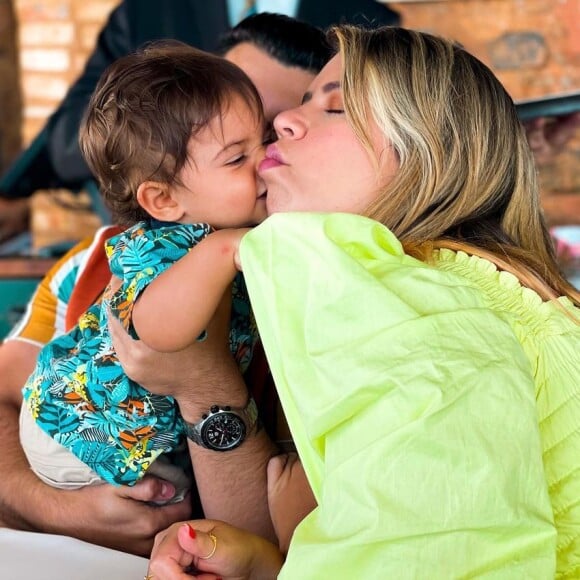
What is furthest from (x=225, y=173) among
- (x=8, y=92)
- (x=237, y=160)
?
(x=8, y=92)

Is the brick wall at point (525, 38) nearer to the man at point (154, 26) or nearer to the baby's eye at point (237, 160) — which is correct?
the man at point (154, 26)

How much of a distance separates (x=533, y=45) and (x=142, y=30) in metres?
1.55

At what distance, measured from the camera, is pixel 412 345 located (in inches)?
41.1

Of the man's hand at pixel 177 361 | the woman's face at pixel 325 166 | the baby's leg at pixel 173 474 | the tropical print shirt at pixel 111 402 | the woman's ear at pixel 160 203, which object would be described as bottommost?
the baby's leg at pixel 173 474

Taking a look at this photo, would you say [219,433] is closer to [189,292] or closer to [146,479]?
[146,479]

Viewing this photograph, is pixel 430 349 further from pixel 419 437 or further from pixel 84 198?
pixel 84 198

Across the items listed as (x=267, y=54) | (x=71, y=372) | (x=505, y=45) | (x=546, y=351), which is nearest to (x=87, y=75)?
(x=505, y=45)

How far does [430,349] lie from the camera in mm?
1043

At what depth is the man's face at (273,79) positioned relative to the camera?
2100mm

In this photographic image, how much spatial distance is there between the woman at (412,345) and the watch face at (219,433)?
208 millimetres

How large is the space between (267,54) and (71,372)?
917 mm

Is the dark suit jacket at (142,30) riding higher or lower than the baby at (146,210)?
→ lower

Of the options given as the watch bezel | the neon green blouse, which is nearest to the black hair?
the watch bezel

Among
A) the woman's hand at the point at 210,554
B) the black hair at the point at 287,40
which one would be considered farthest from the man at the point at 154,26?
the woman's hand at the point at 210,554
